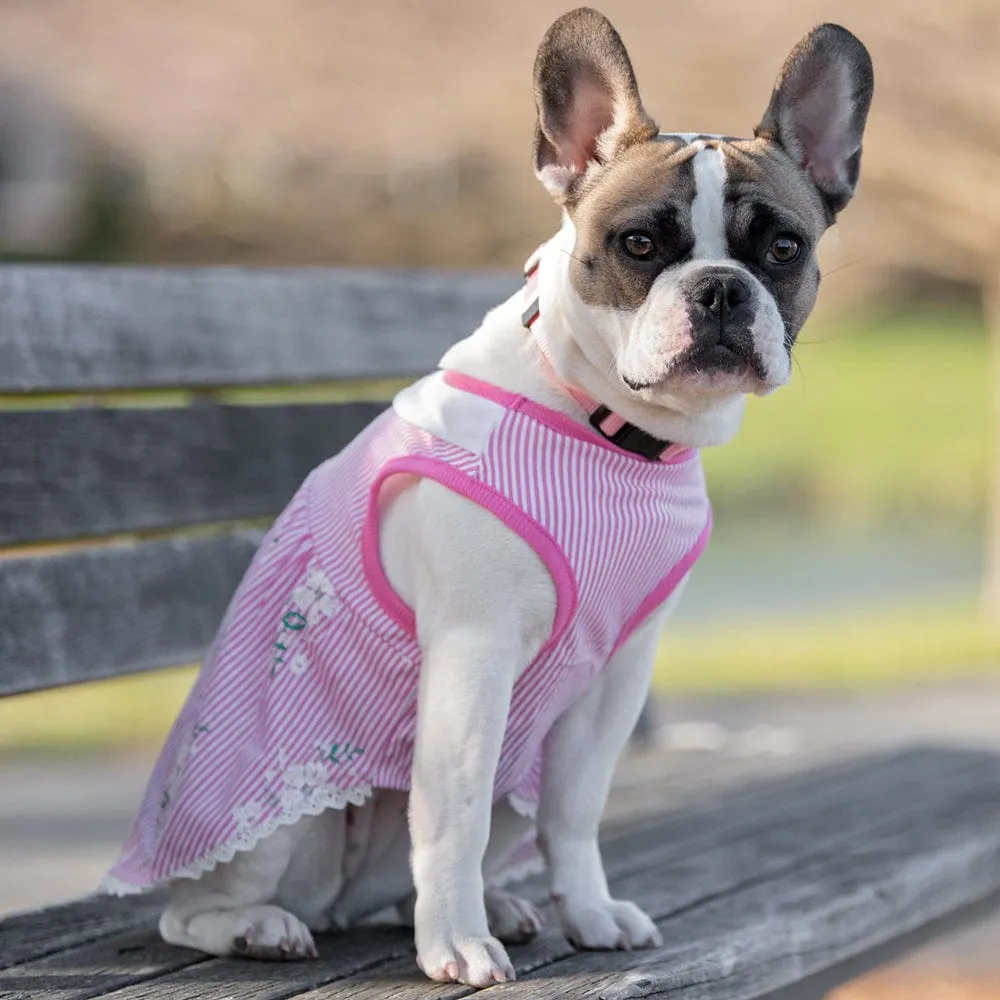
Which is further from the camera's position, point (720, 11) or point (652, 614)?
point (720, 11)

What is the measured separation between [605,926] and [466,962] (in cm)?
29

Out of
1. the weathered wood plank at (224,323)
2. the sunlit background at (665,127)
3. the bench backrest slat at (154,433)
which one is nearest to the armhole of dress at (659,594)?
the sunlit background at (665,127)

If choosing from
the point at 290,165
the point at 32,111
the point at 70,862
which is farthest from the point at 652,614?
the point at 32,111

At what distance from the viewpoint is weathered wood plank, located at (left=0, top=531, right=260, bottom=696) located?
110 inches

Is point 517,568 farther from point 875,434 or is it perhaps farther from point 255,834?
point 875,434

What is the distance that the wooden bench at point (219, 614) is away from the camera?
2.41 m

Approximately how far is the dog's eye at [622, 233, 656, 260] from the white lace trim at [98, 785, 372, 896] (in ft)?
2.85

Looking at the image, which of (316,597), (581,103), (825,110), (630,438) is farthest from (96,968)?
(825,110)

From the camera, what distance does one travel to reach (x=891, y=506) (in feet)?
41.8

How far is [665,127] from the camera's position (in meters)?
8.69

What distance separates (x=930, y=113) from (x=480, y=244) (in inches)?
316

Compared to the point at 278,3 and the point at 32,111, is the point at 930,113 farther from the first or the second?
the point at 32,111

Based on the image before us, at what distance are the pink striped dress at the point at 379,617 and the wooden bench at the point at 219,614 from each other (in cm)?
25

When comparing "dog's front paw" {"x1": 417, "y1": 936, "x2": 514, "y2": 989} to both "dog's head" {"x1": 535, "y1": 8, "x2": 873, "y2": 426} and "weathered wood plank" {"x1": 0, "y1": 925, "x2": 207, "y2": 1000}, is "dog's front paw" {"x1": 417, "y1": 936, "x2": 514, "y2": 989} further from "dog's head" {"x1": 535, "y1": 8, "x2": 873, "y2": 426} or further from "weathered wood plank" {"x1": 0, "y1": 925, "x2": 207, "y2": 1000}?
"dog's head" {"x1": 535, "y1": 8, "x2": 873, "y2": 426}
